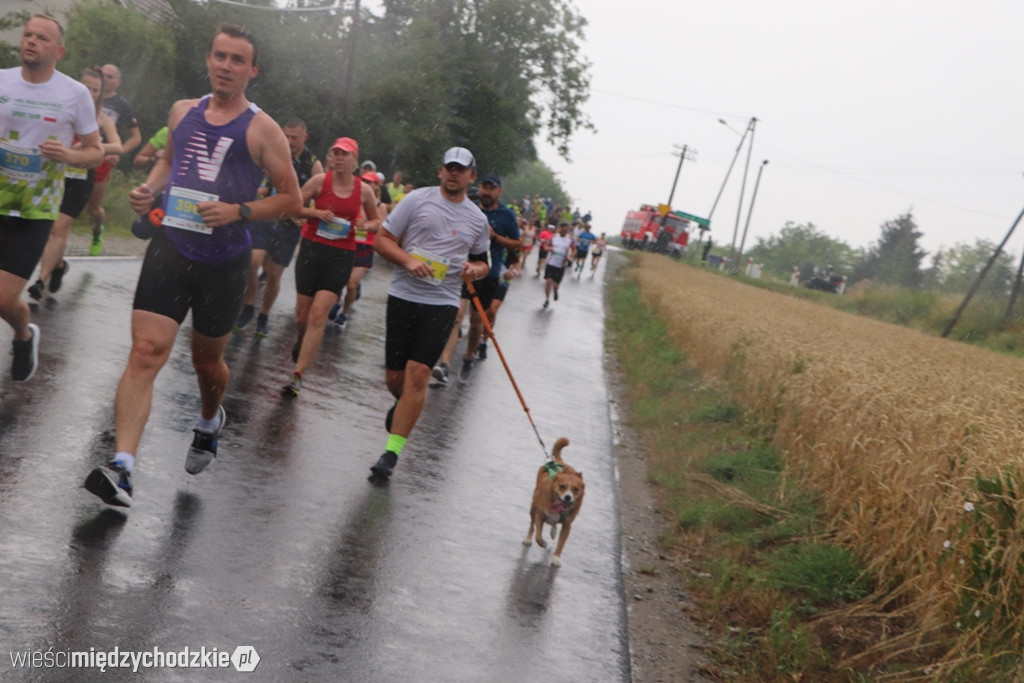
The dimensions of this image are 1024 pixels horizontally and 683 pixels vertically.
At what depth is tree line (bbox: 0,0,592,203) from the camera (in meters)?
31.8

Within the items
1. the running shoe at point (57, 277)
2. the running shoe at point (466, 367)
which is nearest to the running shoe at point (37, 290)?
the running shoe at point (57, 277)

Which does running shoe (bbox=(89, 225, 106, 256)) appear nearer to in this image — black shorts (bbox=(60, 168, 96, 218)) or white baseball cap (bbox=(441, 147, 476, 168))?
black shorts (bbox=(60, 168, 96, 218))

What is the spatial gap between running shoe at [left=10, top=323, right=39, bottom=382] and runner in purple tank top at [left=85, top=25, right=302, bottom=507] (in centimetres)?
221

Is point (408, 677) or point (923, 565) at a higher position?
point (923, 565)

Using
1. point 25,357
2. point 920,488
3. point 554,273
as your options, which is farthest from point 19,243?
point 554,273

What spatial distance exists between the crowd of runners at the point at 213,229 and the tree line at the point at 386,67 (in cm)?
2162

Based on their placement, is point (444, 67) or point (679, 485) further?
point (444, 67)

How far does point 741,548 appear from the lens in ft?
26.4

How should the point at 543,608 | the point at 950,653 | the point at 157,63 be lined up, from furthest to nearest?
the point at 157,63 → the point at 543,608 → the point at 950,653

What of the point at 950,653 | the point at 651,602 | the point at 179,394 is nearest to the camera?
the point at 950,653

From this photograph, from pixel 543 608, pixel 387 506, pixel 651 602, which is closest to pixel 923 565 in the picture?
pixel 651 602

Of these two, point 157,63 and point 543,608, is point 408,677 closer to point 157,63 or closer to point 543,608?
point 543,608

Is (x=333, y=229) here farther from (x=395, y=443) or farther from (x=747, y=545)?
(x=747, y=545)

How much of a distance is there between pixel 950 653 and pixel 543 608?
190 centimetres
